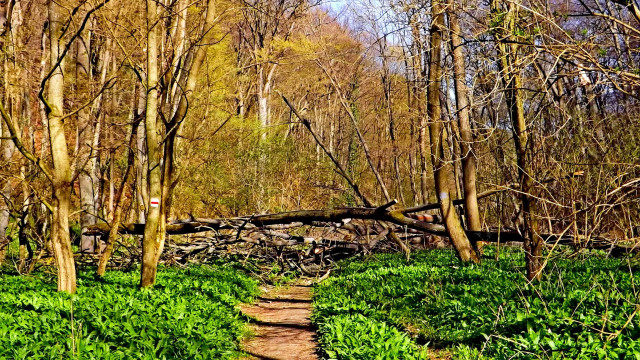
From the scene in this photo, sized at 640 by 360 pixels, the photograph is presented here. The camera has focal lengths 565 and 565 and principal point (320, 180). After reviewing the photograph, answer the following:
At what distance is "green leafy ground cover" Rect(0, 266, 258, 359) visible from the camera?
5383mm

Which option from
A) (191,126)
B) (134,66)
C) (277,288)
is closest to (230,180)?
(191,126)

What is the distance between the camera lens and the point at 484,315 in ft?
22.9

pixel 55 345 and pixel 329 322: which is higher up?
pixel 55 345

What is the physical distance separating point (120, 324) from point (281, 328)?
3333mm

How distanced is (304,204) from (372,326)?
19.1m

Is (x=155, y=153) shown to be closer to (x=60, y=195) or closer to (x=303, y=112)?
(x=60, y=195)

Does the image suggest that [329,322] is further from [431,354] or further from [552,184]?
[552,184]

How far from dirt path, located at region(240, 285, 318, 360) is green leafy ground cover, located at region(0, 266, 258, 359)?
1.15ft

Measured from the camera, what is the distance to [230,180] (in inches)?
933

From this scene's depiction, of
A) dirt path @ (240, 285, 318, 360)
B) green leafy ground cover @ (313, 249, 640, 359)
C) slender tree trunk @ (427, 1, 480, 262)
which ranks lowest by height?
dirt path @ (240, 285, 318, 360)

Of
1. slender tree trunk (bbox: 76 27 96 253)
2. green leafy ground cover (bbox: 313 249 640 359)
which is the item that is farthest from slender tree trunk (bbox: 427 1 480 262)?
slender tree trunk (bbox: 76 27 96 253)

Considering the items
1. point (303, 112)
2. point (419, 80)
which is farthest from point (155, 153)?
point (303, 112)

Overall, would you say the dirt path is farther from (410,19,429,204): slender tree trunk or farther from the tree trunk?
(410,19,429,204): slender tree trunk

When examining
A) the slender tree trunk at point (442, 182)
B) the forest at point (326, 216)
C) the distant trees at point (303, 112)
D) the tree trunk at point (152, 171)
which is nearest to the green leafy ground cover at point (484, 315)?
the forest at point (326, 216)
